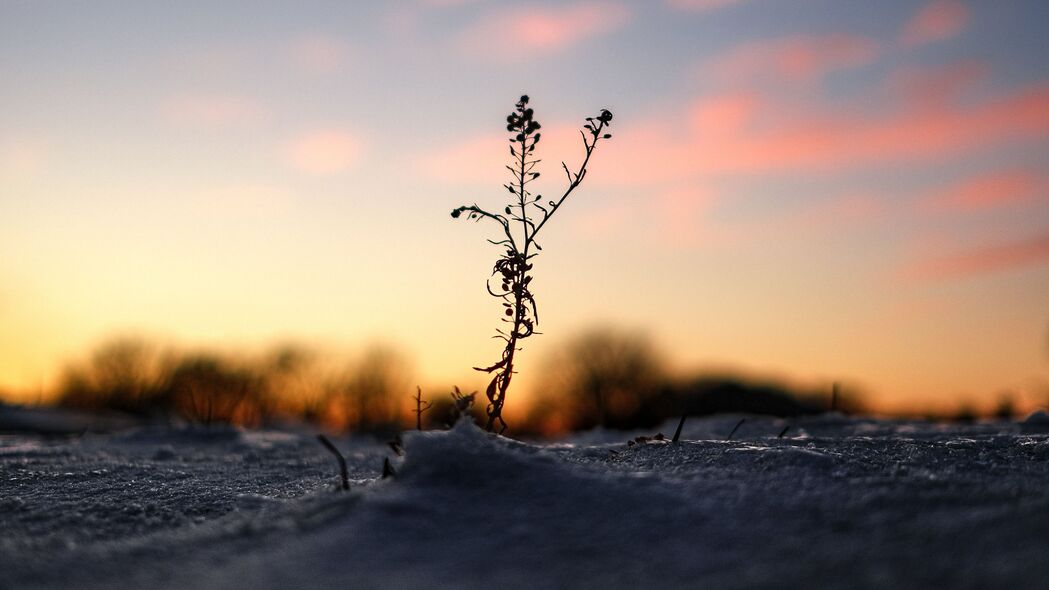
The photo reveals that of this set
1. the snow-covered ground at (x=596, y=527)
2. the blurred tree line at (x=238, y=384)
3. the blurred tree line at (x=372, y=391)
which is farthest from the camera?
the blurred tree line at (x=238, y=384)

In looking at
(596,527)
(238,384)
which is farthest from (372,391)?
(596,527)

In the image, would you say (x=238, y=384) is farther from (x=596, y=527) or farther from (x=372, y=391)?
(x=596, y=527)

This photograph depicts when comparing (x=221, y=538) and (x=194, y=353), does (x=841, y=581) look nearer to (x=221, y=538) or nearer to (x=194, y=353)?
(x=221, y=538)

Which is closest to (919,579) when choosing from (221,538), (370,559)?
(370,559)

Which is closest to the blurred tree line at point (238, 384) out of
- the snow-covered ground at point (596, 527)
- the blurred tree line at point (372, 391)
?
the blurred tree line at point (372, 391)

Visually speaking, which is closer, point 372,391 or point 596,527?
point 596,527

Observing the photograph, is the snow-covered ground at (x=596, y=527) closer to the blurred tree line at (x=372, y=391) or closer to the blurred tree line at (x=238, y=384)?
the blurred tree line at (x=372, y=391)
